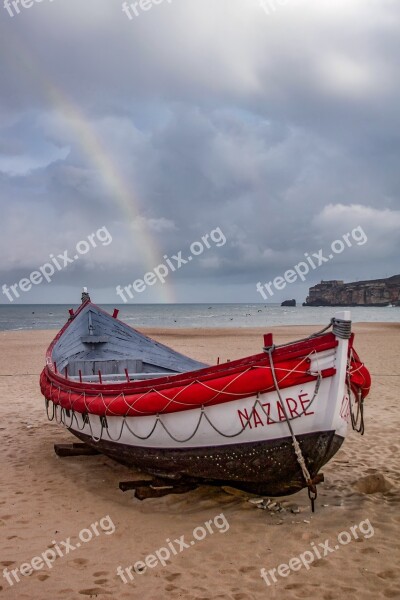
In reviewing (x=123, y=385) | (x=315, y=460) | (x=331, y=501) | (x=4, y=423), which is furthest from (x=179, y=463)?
(x=4, y=423)

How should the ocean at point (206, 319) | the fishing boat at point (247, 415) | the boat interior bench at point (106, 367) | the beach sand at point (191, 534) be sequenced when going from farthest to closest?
the ocean at point (206, 319), the boat interior bench at point (106, 367), the fishing boat at point (247, 415), the beach sand at point (191, 534)

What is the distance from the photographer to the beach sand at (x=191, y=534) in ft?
12.9

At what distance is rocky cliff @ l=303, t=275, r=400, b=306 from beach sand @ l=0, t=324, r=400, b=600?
158 meters

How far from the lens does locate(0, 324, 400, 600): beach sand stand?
392 centimetres

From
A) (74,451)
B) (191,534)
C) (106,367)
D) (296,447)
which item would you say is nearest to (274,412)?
(296,447)

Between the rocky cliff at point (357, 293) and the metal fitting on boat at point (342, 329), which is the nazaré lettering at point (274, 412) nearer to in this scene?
the metal fitting on boat at point (342, 329)

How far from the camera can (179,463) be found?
5383 millimetres

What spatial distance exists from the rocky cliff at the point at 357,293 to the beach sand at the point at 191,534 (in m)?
158

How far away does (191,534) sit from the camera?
192 inches

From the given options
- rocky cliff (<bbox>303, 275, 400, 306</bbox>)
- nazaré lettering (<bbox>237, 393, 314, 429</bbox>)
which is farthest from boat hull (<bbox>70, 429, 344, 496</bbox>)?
Result: rocky cliff (<bbox>303, 275, 400, 306</bbox>)

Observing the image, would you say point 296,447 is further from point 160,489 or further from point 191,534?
point 160,489

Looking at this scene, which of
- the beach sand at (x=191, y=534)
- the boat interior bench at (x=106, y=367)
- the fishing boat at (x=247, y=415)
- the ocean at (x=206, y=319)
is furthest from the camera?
the ocean at (x=206, y=319)

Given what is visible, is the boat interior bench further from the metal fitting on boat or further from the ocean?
the ocean

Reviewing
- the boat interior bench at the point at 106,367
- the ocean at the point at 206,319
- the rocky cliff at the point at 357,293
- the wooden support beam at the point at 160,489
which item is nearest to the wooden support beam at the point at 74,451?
the boat interior bench at the point at 106,367
